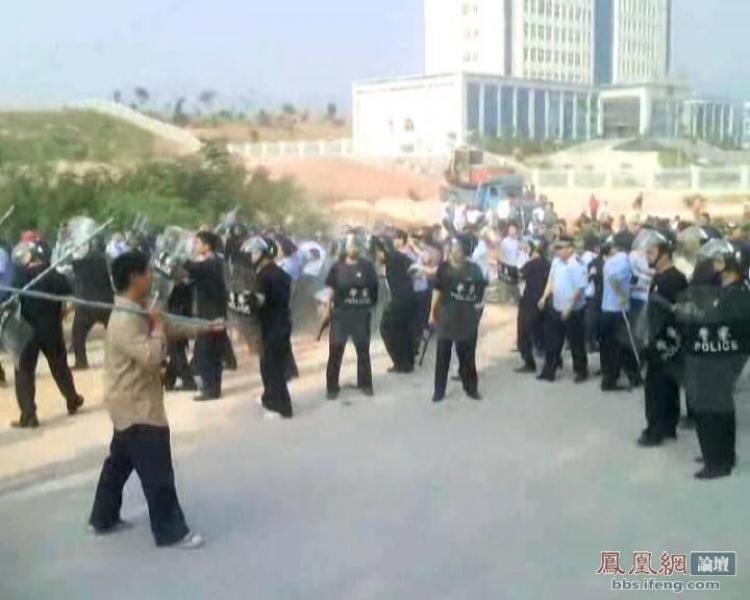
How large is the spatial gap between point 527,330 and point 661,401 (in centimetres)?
87

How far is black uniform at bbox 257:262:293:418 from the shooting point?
18.3 feet

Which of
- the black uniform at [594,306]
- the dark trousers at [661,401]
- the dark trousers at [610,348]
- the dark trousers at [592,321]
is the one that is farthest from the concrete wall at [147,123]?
the dark trousers at [592,321]

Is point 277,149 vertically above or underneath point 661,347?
above

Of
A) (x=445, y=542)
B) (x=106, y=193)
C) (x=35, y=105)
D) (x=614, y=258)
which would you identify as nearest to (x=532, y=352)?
(x=614, y=258)

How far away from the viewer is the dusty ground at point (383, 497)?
4.20 m

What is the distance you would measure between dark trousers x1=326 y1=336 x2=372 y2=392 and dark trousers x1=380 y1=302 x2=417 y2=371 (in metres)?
0.13

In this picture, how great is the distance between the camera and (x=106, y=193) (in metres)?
5.11

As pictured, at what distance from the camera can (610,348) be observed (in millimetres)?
6660

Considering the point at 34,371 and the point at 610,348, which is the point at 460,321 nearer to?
the point at 610,348

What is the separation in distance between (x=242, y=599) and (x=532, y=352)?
8.77 ft

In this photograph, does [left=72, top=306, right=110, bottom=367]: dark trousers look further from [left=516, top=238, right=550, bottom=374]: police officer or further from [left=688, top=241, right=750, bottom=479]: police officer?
[left=688, top=241, right=750, bottom=479]: police officer

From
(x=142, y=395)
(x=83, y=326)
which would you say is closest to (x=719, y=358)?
(x=142, y=395)

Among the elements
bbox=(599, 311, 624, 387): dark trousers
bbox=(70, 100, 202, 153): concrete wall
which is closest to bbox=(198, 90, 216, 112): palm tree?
bbox=(70, 100, 202, 153): concrete wall

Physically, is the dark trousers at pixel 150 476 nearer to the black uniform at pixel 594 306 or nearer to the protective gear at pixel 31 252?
the protective gear at pixel 31 252
